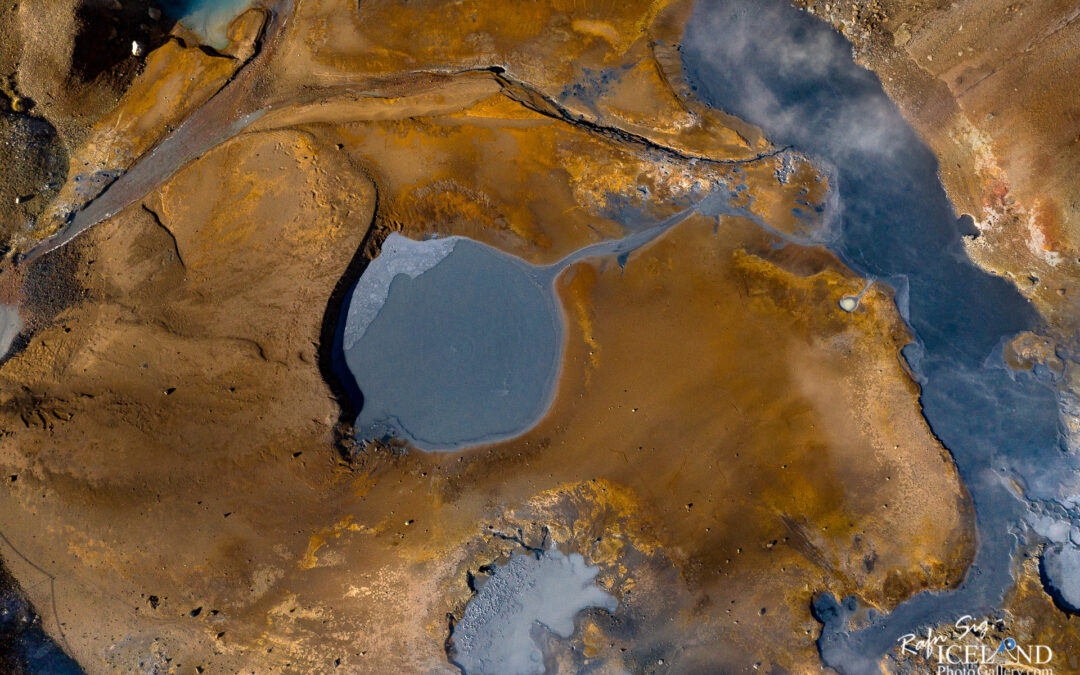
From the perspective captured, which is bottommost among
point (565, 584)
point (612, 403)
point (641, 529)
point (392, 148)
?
point (565, 584)

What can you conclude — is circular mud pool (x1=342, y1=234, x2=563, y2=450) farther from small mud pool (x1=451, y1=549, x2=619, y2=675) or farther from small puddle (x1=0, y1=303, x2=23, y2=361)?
small puddle (x1=0, y1=303, x2=23, y2=361)

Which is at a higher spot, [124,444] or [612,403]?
[124,444]

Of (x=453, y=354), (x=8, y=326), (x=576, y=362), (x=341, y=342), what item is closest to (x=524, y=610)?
(x=576, y=362)

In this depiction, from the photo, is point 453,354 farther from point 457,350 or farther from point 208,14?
point 208,14

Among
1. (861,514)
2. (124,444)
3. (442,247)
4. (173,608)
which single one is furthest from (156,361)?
(861,514)

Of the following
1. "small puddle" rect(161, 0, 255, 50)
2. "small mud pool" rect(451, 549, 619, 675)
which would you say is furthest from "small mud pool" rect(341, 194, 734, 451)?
"small puddle" rect(161, 0, 255, 50)

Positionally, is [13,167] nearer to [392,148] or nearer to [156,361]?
[156,361]
